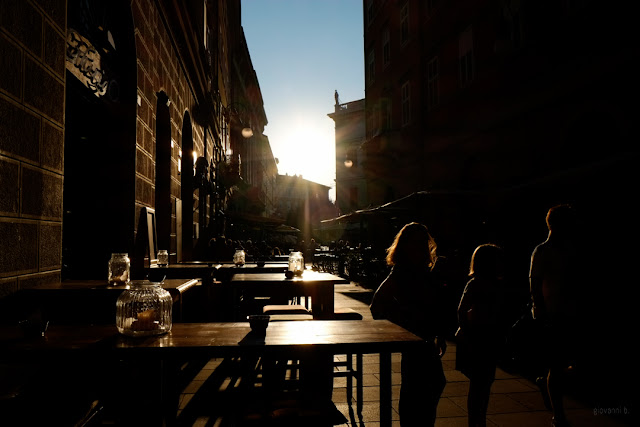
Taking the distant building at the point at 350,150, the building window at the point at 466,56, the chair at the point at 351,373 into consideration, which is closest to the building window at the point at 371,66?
the building window at the point at 466,56

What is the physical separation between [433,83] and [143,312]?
1500 cm

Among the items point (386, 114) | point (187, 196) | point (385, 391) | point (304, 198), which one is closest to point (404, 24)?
point (386, 114)

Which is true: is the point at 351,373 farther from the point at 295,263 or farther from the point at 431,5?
the point at 431,5

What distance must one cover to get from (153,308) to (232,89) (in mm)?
23478

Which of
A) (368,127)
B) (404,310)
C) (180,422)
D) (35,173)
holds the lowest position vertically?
(180,422)

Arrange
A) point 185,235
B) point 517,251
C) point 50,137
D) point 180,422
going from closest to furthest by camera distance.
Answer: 1. point 50,137
2. point 180,422
3. point 517,251
4. point 185,235

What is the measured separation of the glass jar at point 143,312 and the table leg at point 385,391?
118cm

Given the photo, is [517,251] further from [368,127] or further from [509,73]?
[368,127]

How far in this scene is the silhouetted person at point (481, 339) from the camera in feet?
10.2

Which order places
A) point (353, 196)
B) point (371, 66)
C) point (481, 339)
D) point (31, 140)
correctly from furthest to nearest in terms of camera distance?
point (353, 196) < point (371, 66) < point (481, 339) < point (31, 140)

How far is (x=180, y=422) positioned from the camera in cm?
356

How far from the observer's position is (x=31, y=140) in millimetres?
2830

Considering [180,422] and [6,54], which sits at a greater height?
[6,54]

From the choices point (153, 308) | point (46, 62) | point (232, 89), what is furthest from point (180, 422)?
point (232, 89)
